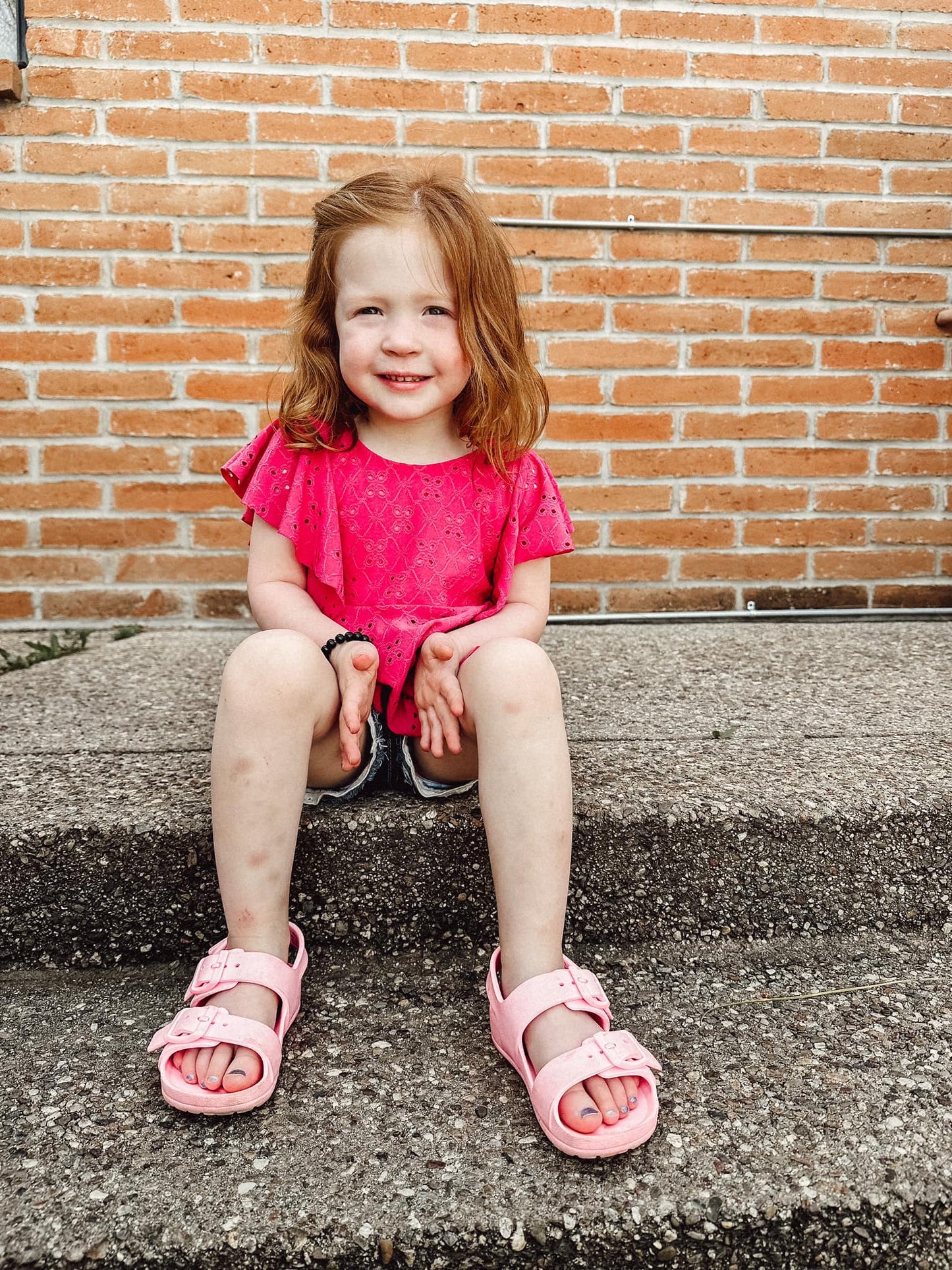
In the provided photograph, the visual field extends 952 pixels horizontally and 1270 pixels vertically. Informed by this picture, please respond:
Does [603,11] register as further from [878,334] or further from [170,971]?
[170,971]

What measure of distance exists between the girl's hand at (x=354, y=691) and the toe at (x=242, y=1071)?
15.0 inches

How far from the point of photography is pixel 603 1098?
1150 mm

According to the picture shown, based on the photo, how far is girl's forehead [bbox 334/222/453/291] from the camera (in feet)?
5.21

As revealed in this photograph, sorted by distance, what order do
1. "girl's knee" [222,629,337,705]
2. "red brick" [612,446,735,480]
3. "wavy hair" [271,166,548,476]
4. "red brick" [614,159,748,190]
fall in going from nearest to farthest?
"girl's knee" [222,629,337,705], "wavy hair" [271,166,548,476], "red brick" [614,159,748,190], "red brick" [612,446,735,480]

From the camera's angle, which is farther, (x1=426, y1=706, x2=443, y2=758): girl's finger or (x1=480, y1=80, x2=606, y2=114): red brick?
(x1=480, y1=80, x2=606, y2=114): red brick

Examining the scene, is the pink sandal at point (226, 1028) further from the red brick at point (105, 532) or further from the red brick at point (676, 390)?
the red brick at point (676, 390)

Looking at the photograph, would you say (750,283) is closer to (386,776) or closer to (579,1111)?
(386,776)

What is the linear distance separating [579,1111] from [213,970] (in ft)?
1.55

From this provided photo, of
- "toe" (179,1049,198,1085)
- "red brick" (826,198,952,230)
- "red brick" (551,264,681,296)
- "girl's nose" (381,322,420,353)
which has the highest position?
"red brick" (826,198,952,230)

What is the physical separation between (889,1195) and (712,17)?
8.56 feet

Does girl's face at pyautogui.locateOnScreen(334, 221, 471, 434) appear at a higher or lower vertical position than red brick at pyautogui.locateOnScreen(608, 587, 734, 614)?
higher

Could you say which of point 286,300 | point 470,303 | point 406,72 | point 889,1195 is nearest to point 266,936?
point 889,1195

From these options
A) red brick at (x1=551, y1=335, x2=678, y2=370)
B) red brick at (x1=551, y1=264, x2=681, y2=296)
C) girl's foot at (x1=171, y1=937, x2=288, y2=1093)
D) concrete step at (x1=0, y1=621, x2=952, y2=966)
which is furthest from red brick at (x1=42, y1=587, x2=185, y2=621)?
girl's foot at (x1=171, y1=937, x2=288, y2=1093)

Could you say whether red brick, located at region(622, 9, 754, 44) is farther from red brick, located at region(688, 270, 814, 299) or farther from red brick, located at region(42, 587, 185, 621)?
red brick, located at region(42, 587, 185, 621)
